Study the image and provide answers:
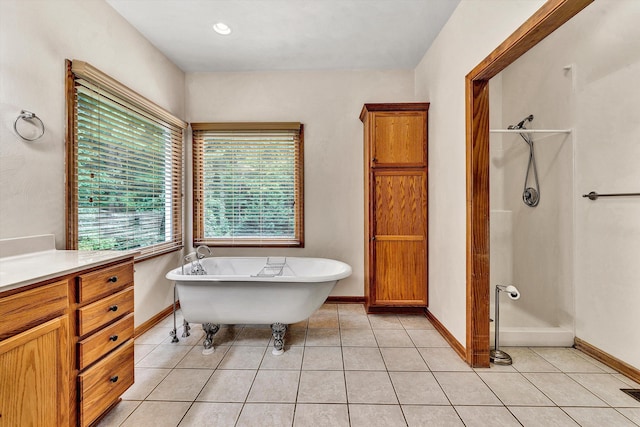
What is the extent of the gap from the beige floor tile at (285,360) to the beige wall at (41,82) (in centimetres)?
151

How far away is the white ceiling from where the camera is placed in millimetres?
2123

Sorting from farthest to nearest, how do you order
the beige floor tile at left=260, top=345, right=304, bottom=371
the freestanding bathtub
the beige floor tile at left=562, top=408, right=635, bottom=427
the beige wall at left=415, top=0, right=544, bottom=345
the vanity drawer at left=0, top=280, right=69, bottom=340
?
the freestanding bathtub → the beige floor tile at left=260, top=345, right=304, bottom=371 → the beige wall at left=415, top=0, right=544, bottom=345 → the beige floor tile at left=562, top=408, right=635, bottom=427 → the vanity drawer at left=0, top=280, right=69, bottom=340

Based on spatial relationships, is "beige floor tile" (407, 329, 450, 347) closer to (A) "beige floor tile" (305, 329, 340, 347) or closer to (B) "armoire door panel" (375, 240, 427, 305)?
(B) "armoire door panel" (375, 240, 427, 305)

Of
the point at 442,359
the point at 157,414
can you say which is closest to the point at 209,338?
the point at 157,414

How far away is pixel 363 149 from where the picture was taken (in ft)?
10.1

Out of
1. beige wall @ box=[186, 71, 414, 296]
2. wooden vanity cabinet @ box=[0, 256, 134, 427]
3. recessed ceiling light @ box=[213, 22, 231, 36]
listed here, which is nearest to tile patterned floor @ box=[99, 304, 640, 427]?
wooden vanity cabinet @ box=[0, 256, 134, 427]

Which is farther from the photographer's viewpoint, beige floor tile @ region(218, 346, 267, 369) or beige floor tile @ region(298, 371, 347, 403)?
beige floor tile @ region(218, 346, 267, 369)

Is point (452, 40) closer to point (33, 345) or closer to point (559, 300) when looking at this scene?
point (559, 300)

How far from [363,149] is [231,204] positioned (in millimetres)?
1611

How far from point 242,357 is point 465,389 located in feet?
4.83

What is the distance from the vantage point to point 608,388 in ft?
5.38

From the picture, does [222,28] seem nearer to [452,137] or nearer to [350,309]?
[452,137]

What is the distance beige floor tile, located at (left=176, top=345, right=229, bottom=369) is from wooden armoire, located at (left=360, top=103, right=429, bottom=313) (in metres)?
1.41

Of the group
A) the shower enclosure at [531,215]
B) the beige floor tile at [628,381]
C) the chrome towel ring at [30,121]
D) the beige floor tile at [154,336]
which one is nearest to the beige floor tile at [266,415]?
the beige floor tile at [154,336]
